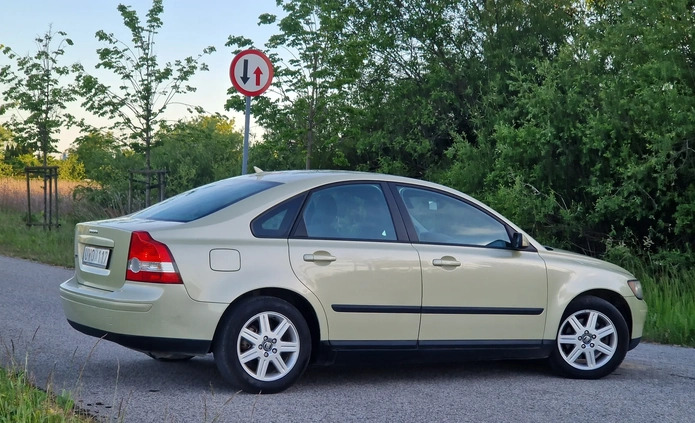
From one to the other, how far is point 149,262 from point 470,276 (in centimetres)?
238

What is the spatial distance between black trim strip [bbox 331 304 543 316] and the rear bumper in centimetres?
93

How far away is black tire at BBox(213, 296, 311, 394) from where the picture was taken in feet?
22.2

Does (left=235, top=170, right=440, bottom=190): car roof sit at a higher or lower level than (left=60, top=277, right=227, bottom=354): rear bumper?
higher

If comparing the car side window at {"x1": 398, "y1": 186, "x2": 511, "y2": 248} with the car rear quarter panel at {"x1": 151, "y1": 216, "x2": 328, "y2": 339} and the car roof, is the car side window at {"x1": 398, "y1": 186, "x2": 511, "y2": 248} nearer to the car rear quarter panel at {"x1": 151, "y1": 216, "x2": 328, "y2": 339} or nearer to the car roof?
the car roof

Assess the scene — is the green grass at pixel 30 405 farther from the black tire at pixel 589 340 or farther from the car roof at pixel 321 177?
the black tire at pixel 589 340

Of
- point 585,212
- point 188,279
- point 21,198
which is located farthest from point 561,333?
point 21,198

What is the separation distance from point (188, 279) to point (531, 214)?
1119 centimetres

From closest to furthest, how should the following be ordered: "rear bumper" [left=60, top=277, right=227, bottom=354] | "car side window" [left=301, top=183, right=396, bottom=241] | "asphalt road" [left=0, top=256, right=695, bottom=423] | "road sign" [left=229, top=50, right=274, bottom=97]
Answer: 1. "asphalt road" [left=0, top=256, right=695, bottom=423]
2. "rear bumper" [left=60, top=277, right=227, bottom=354]
3. "car side window" [left=301, top=183, right=396, bottom=241]
4. "road sign" [left=229, top=50, right=274, bottom=97]

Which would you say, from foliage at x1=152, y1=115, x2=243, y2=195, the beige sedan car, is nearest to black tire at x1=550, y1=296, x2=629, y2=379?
the beige sedan car

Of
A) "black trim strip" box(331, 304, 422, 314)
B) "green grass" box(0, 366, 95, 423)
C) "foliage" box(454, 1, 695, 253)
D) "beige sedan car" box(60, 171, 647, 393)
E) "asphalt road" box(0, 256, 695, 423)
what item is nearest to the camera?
"green grass" box(0, 366, 95, 423)

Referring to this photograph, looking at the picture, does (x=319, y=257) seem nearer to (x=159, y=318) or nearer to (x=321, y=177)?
(x=321, y=177)

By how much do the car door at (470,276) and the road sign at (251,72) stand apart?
739cm

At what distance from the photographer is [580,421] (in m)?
6.30

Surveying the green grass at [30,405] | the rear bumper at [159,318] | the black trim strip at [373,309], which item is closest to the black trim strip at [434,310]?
the black trim strip at [373,309]
